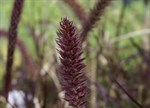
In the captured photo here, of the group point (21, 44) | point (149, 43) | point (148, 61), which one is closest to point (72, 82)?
point (21, 44)

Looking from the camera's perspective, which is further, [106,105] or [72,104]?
[106,105]

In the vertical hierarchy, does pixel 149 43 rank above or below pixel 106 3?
above

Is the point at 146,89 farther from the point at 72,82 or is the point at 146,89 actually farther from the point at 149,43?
the point at 72,82

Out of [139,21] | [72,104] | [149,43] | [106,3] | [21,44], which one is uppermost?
[139,21]

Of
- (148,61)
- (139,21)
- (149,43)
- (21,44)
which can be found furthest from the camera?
(139,21)

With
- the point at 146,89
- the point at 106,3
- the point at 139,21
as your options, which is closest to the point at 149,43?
the point at 146,89

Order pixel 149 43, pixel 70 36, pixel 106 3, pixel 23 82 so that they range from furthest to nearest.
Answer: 1. pixel 149 43
2. pixel 23 82
3. pixel 106 3
4. pixel 70 36

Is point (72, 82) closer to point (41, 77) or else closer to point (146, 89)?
point (41, 77)
